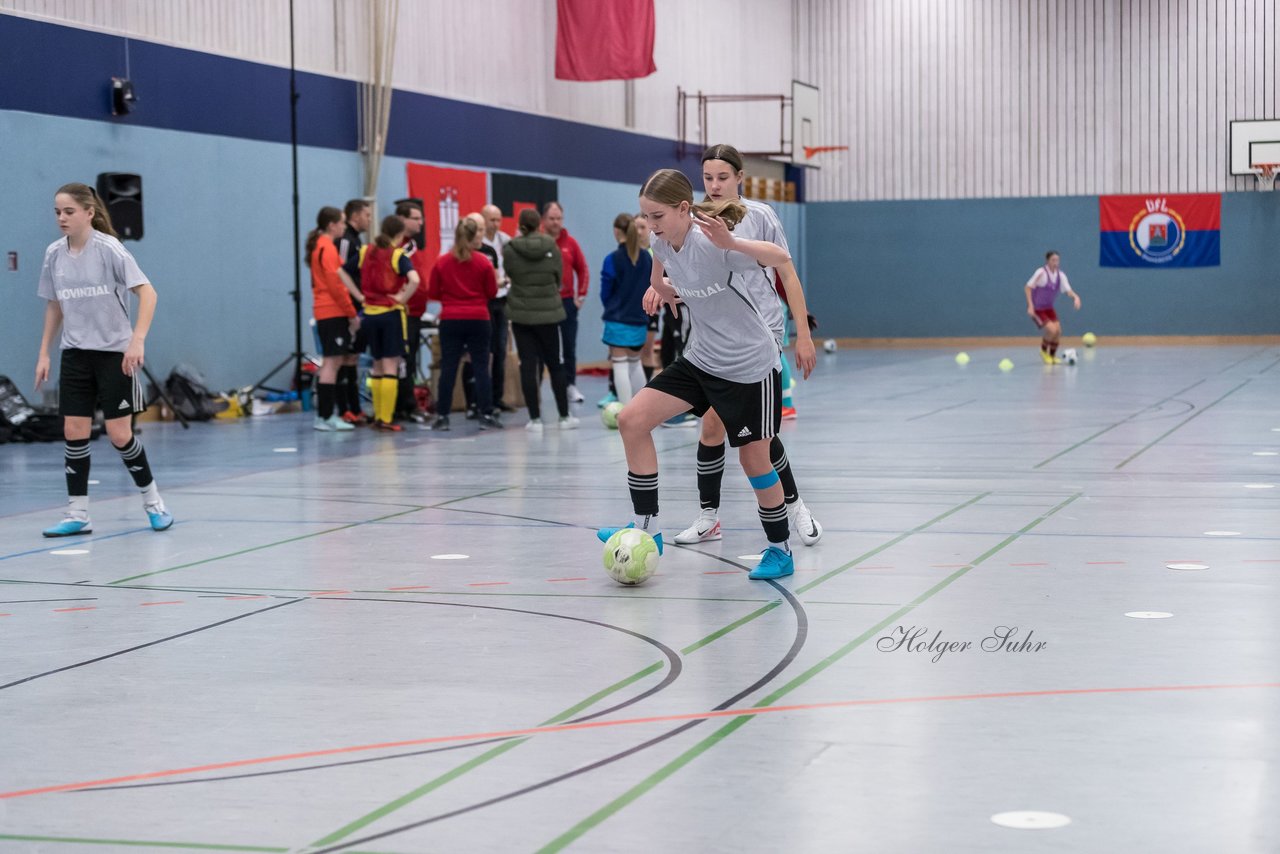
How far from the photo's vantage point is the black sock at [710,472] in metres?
7.52

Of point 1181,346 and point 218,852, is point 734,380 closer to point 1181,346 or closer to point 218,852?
point 218,852

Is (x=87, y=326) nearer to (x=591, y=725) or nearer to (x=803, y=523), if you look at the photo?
(x=803, y=523)

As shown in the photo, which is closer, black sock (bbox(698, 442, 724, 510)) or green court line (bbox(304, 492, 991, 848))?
green court line (bbox(304, 492, 991, 848))

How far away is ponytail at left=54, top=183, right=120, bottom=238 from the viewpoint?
7930mm

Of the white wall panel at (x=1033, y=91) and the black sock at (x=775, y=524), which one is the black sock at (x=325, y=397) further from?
the white wall panel at (x=1033, y=91)

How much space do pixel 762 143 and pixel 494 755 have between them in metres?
28.7

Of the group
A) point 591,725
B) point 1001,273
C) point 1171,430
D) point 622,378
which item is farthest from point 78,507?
point 1001,273

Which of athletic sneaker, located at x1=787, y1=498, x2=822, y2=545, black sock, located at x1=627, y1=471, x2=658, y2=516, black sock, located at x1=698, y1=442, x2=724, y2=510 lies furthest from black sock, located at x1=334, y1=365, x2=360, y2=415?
black sock, located at x1=627, y1=471, x2=658, y2=516

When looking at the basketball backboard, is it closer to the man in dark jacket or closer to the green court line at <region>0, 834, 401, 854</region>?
the man in dark jacket

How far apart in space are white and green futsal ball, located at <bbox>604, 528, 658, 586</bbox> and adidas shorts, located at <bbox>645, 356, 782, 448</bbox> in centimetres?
55

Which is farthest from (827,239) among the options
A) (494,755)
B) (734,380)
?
(494,755)

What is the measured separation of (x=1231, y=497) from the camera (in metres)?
8.93

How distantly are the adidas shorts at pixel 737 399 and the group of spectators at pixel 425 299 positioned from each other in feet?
23.9

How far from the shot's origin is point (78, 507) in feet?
26.9
